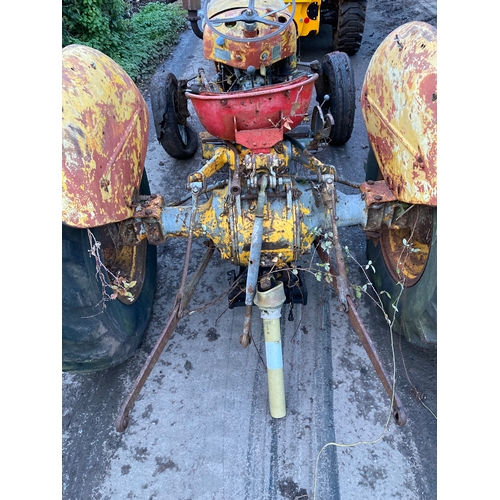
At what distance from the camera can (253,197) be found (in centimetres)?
199

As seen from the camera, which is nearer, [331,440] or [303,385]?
[331,440]

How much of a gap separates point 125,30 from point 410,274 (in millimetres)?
5214

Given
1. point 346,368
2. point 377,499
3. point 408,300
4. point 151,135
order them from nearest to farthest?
1. point 377,499
2. point 408,300
3. point 346,368
4. point 151,135

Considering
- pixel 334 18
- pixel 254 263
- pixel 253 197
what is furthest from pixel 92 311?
pixel 334 18

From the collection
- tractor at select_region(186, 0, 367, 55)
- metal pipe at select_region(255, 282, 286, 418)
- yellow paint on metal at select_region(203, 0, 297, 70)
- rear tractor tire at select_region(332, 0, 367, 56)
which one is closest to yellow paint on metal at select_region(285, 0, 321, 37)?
tractor at select_region(186, 0, 367, 55)

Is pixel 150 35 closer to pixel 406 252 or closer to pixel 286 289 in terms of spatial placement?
pixel 286 289

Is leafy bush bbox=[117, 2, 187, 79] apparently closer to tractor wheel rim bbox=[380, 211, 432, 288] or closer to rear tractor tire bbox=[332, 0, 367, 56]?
rear tractor tire bbox=[332, 0, 367, 56]

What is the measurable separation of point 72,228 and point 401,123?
151 centimetres

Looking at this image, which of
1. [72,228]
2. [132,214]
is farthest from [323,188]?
[72,228]

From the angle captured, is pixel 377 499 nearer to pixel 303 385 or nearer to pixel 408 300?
pixel 303 385

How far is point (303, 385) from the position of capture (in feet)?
7.37

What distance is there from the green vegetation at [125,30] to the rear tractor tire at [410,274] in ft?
12.8

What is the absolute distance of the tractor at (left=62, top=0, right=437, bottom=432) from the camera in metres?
1.83

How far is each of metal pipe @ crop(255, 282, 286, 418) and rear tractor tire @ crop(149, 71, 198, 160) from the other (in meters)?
1.91
